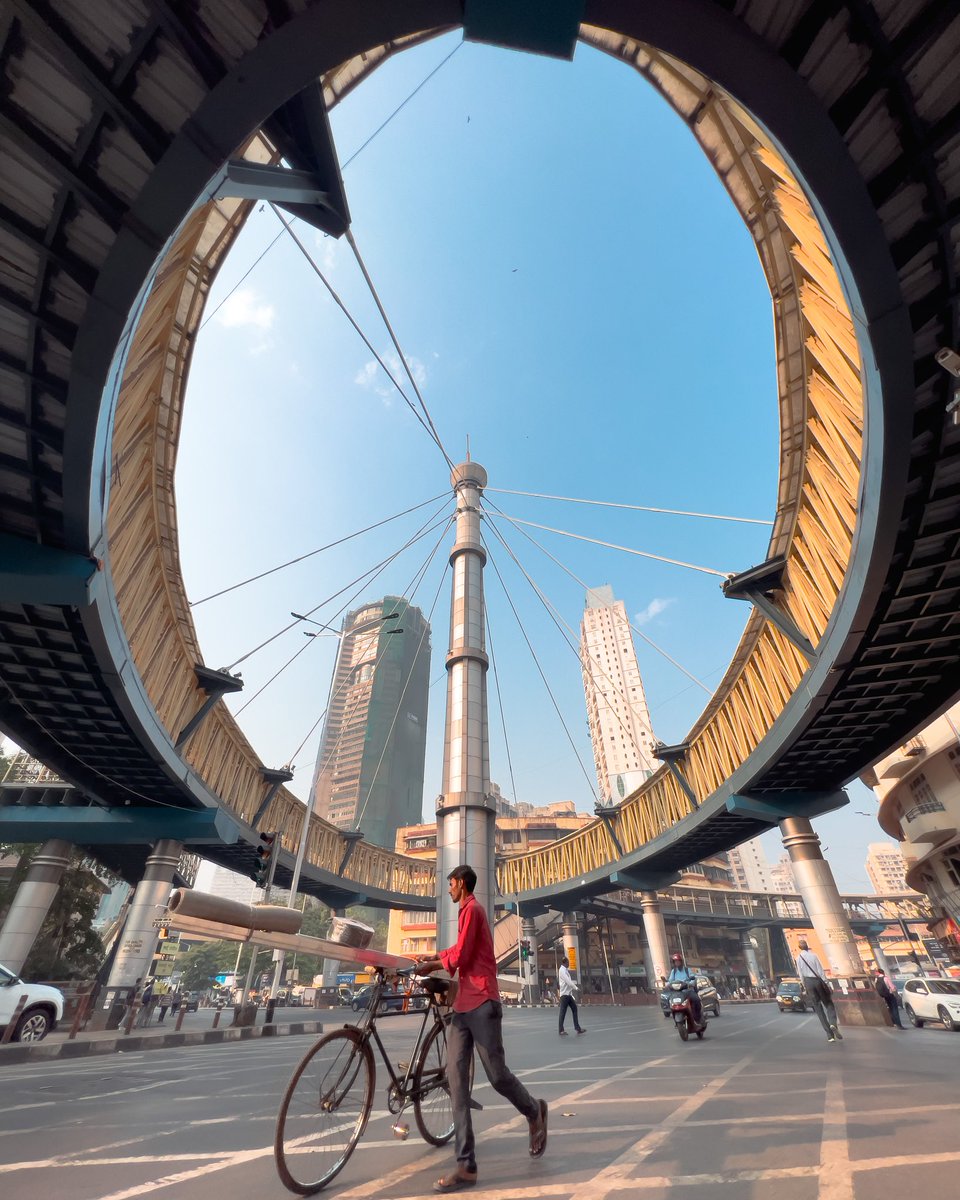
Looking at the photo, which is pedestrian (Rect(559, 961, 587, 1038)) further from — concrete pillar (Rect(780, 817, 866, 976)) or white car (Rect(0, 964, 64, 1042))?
white car (Rect(0, 964, 64, 1042))

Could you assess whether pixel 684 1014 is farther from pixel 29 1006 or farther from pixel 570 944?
pixel 570 944

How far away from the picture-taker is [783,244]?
9516 millimetres

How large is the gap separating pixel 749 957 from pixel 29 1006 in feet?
268

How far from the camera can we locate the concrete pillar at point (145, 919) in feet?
62.9

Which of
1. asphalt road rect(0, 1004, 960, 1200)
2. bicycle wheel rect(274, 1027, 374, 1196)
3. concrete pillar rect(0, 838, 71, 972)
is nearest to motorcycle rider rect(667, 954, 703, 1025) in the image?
asphalt road rect(0, 1004, 960, 1200)

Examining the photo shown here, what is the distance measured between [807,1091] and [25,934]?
2468 centimetres

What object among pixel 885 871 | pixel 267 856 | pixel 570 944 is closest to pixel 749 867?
pixel 885 871

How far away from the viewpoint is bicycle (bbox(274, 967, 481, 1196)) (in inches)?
129

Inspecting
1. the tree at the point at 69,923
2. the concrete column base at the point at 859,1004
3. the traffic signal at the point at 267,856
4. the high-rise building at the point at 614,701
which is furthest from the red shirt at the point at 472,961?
the high-rise building at the point at 614,701

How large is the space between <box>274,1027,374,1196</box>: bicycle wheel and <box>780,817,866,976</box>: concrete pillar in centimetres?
1926

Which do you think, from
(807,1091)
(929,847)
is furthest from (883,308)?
(929,847)

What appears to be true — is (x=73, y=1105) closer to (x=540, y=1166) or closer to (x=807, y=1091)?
(x=540, y=1166)

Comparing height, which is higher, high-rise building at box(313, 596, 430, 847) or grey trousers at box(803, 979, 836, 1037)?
high-rise building at box(313, 596, 430, 847)

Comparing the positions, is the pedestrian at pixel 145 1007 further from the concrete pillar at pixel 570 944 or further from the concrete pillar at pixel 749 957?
the concrete pillar at pixel 749 957
